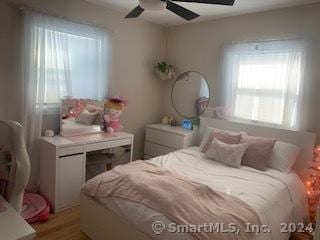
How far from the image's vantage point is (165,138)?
3.71 m

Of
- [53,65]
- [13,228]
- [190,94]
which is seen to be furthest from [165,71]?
[13,228]

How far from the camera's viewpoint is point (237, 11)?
3229 millimetres

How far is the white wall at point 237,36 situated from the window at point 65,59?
128 cm

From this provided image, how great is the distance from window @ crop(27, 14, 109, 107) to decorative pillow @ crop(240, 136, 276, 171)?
6.55 ft

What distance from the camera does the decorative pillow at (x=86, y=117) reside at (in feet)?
10.4

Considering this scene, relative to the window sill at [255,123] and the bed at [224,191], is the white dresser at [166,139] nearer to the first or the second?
the bed at [224,191]

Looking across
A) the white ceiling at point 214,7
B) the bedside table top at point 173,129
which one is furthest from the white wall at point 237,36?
the bedside table top at point 173,129

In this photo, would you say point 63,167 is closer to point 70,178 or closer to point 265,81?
point 70,178

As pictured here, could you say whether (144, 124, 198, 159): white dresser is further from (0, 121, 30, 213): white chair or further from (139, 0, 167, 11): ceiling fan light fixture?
(0, 121, 30, 213): white chair

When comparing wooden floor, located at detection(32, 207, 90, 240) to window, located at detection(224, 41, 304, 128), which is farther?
window, located at detection(224, 41, 304, 128)

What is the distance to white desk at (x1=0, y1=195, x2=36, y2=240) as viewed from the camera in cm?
99

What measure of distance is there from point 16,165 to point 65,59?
1.97m

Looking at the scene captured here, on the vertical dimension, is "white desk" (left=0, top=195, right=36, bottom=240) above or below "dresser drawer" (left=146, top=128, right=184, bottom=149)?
above

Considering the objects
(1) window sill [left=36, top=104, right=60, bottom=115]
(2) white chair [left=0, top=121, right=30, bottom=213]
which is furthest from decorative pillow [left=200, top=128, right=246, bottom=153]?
(2) white chair [left=0, top=121, right=30, bottom=213]
